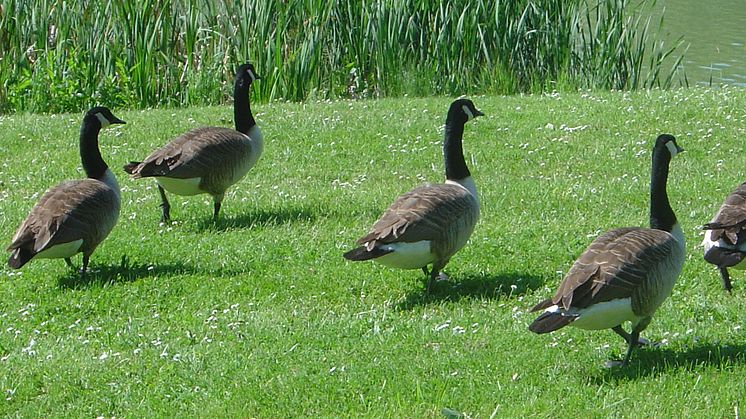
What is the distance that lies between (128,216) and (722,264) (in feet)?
18.9

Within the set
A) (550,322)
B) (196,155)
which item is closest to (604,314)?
(550,322)

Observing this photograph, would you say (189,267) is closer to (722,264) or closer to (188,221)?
(188,221)

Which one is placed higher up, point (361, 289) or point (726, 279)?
point (726, 279)

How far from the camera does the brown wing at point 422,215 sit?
728cm

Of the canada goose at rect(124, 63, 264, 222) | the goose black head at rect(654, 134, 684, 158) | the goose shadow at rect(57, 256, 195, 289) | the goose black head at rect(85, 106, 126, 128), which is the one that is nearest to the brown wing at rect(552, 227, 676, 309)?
the goose black head at rect(654, 134, 684, 158)

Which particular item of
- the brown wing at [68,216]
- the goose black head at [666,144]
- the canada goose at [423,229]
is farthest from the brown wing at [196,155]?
the goose black head at [666,144]

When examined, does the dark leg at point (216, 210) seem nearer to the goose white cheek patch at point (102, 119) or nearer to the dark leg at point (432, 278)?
the goose white cheek patch at point (102, 119)

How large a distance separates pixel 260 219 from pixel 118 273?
5.99 feet

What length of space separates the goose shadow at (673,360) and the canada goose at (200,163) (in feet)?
15.1

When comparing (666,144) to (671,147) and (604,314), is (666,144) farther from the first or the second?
(604,314)

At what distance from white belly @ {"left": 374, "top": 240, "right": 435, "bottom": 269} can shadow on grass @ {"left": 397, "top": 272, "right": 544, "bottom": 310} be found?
322 mm

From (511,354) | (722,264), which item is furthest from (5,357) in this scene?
(722,264)

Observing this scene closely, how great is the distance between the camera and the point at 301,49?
14695 millimetres

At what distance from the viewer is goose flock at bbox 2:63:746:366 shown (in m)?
5.93
